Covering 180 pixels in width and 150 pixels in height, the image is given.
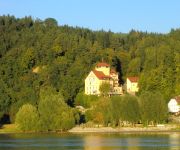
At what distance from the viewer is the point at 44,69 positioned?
138500mm

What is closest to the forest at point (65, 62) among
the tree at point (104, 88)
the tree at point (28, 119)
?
the tree at point (104, 88)

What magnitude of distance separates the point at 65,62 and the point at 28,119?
4174 cm

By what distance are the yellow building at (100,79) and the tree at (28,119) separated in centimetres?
3105

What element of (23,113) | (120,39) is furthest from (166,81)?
(120,39)

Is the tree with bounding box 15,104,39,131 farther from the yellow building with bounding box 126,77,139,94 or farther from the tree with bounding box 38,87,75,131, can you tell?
the yellow building with bounding box 126,77,139,94

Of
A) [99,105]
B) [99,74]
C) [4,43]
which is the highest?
[4,43]

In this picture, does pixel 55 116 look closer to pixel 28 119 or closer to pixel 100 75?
pixel 28 119

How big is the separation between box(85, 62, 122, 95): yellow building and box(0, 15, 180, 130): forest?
2.22 m

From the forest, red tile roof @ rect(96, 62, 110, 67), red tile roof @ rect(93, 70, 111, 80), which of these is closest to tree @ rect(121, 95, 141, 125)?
the forest

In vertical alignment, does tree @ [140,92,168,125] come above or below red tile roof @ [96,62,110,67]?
below

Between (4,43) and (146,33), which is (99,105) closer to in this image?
(4,43)

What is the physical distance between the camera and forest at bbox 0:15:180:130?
402 ft

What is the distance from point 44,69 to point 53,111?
4091cm

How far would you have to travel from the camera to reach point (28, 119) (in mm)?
98062
